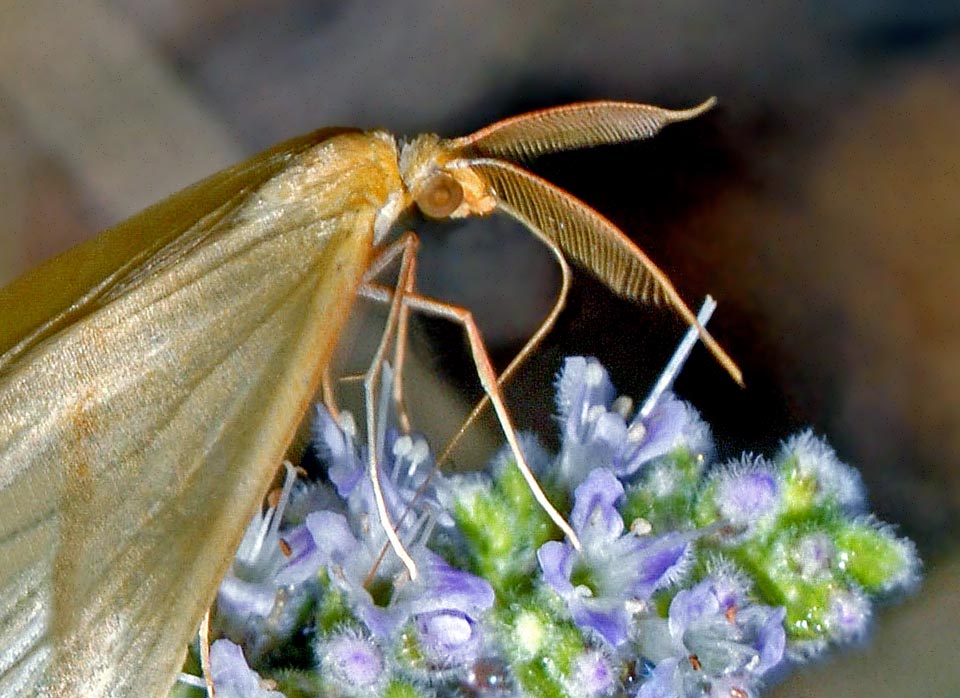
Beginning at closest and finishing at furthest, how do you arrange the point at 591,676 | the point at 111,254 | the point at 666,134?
the point at 591,676 → the point at 111,254 → the point at 666,134

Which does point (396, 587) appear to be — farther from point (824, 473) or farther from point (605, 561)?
point (824, 473)

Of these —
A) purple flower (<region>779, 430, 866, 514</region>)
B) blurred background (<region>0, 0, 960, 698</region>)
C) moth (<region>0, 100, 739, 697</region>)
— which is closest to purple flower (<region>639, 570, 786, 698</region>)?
purple flower (<region>779, 430, 866, 514</region>)

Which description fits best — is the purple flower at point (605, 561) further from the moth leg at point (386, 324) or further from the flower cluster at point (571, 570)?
the moth leg at point (386, 324)

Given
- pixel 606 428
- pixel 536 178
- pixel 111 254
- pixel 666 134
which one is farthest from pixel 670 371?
pixel 666 134

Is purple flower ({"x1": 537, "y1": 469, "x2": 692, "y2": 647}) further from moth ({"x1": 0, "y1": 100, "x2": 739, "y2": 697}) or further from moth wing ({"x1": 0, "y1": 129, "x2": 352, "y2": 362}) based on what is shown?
moth wing ({"x1": 0, "y1": 129, "x2": 352, "y2": 362})

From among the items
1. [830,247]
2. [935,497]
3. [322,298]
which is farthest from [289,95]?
[935,497]

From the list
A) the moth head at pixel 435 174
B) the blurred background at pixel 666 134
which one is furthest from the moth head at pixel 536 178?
the blurred background at pixel 666 134
